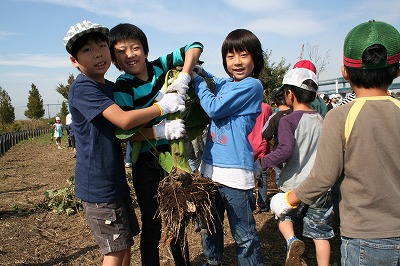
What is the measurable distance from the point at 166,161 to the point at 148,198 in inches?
13.2

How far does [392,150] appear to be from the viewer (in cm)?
156

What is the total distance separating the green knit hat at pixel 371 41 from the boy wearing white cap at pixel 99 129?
1.08 meters

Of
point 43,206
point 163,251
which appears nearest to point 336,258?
point 163,251

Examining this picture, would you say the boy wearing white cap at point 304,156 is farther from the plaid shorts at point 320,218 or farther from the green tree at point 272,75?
the green tree at point 272,75

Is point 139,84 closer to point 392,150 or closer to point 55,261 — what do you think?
point 392,150

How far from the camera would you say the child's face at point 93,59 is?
2.08m

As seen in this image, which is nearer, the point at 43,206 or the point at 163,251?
the point at 163,251

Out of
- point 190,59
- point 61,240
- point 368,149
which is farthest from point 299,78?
A: point 61,240

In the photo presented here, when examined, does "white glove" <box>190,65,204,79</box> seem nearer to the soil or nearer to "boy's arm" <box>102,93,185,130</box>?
"boy's arm" <box>102,93,185,130</box>

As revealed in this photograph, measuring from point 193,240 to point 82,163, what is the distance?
85.2 inches

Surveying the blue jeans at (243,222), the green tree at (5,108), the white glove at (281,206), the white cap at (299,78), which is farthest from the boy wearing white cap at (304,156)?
the green tree at (5,108)

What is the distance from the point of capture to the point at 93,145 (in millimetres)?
2061

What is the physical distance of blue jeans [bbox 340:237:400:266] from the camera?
5.26 ft

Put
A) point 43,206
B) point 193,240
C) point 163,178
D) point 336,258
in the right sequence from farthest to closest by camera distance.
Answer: point 43,206, point 193,240, point 336,258, point 163,178
